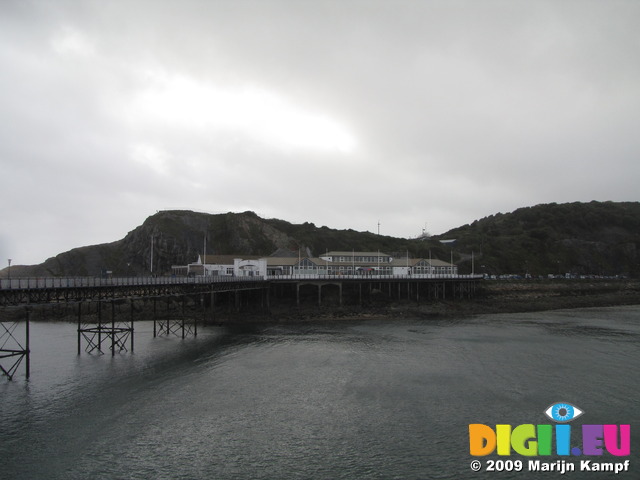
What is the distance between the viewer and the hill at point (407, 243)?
332 feet

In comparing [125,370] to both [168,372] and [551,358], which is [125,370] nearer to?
[168,372]

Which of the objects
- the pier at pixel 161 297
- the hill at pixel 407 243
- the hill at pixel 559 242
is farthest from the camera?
the hill at pixel 559 242

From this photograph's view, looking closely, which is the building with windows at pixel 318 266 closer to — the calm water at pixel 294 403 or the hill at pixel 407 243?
the hill at pixel 407 243

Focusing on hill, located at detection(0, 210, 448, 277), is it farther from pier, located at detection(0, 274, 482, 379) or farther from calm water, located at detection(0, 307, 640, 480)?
calm water, located at detection(0, 307, 640, 480)

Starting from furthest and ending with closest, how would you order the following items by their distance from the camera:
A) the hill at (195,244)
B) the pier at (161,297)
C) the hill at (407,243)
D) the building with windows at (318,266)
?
the hill at (407,243)
the hill at (195,244)
the building with windows at (318,266)
the pier at (161,297)

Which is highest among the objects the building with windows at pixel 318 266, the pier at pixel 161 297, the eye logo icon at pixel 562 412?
the building with windows at pixel 318 266

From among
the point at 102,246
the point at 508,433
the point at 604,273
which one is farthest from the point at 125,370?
the point at 604,273

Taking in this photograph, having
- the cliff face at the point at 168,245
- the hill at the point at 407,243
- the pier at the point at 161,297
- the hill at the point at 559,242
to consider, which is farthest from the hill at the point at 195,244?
the pier at the point at 161,297

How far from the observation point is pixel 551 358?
3631cm

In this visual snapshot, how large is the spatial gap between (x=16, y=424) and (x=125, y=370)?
1052 cm

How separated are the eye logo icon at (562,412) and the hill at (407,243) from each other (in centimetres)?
7507

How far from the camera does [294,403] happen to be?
25.2 meters

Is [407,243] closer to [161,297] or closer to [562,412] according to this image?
[161,297]

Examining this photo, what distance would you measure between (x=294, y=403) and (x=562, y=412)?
50.4 feet
